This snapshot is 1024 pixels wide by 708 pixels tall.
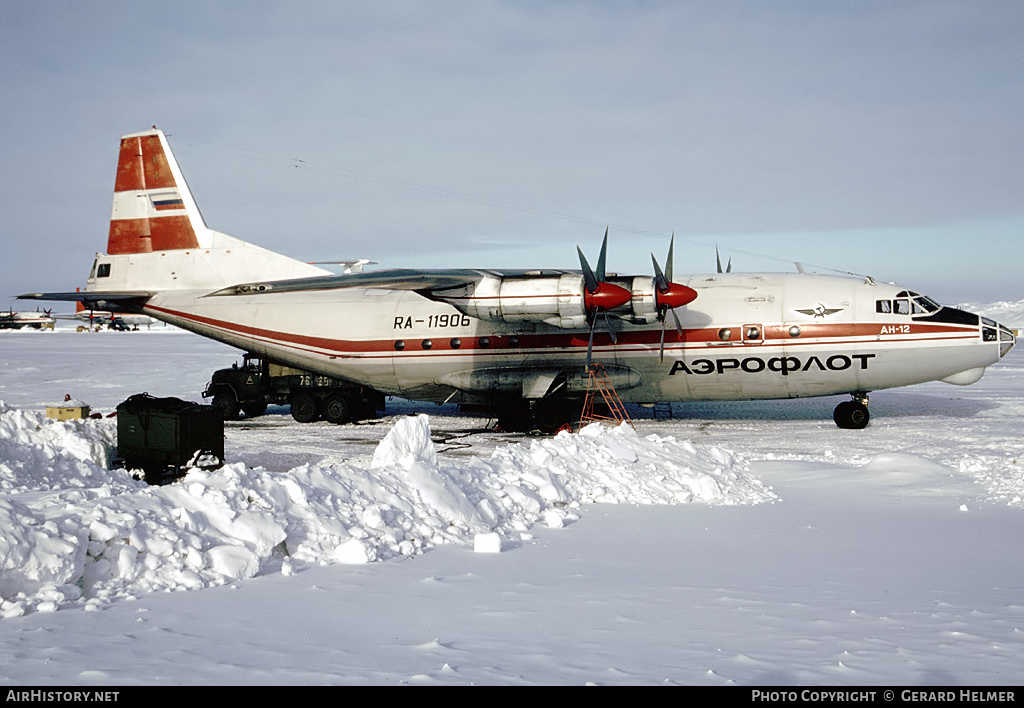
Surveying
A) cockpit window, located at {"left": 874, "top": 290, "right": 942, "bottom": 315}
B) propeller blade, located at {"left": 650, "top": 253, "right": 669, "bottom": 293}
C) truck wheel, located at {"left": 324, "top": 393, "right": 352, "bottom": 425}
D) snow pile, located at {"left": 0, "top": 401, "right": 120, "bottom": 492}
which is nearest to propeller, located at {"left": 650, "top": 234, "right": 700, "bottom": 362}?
propeller blade, located at {"left": 650, "top": 253, "right": 669, "bottom": 293}

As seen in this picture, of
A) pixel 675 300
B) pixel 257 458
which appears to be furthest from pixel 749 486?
pixel 257 458

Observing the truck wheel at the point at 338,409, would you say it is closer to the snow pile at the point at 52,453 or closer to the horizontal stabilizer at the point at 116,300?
the horizontal stabilizer at the point at 116,300

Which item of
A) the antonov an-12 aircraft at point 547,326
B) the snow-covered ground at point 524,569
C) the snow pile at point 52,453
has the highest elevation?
the antonov an-12 aircraft at point 547,326

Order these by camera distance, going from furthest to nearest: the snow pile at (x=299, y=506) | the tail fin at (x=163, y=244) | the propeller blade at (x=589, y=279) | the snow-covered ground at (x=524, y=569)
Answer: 1. the tail fin at (x=163, y=244)
2. the propeller blade at (x=589, y=279)
3. the snow pile at (x=299, y=506)
4. the snow-covered ground at (x=524, y=569)

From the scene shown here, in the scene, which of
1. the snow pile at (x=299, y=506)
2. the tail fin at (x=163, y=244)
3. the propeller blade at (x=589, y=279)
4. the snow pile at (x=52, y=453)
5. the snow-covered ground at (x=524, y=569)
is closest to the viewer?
the snow-covered ground at (x=524, y=569)

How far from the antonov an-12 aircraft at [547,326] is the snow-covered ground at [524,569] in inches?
244

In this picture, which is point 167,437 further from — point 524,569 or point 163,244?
point 163,244

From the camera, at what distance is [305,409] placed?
24.6 metres

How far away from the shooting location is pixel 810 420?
2302 centimetres

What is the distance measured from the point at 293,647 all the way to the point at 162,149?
23.7 m

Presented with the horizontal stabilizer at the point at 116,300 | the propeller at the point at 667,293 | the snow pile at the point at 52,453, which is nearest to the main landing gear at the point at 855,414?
the propeller at the point at 667,293

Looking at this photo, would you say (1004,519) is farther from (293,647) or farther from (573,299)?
(573,299)

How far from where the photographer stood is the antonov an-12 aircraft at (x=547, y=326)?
19.6m
